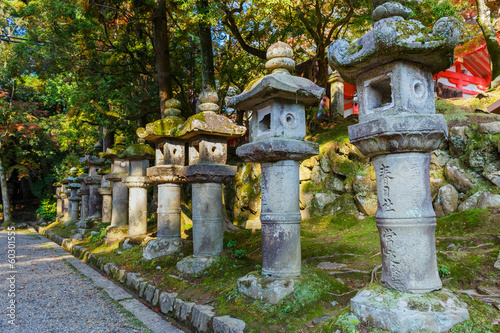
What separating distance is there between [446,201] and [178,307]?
20.9ft

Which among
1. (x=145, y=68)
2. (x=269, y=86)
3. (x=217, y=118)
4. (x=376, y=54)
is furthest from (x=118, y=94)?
(x=376, y=54)

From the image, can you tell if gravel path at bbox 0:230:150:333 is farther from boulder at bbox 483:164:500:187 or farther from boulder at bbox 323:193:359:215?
boulder at bbox 483:164:500:187

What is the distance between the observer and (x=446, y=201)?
7789mm

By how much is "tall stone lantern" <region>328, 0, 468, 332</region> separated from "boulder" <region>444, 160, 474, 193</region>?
559 cm

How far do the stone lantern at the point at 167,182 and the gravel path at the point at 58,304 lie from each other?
1.50 meters

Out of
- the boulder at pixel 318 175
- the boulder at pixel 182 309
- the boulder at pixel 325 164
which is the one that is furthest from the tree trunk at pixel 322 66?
the boulder at pixel 182 309

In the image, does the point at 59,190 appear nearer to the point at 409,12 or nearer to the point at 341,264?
the point at 341,264

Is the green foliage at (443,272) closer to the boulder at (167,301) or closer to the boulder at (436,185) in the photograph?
the boulder at (167,301)

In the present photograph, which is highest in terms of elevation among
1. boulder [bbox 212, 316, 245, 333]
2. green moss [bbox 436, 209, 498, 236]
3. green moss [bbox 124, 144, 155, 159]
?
green moss [bbox 124, 144, 155, 159]

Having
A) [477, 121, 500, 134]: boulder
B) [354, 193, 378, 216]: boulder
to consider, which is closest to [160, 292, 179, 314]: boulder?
[354, 193, 378, 216]: boulder

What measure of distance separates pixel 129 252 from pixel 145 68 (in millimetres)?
7416

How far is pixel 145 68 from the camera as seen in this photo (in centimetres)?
1279

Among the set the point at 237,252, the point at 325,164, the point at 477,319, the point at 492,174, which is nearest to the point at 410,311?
the point at 477,319

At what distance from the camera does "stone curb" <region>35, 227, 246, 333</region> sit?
3.69 metres
